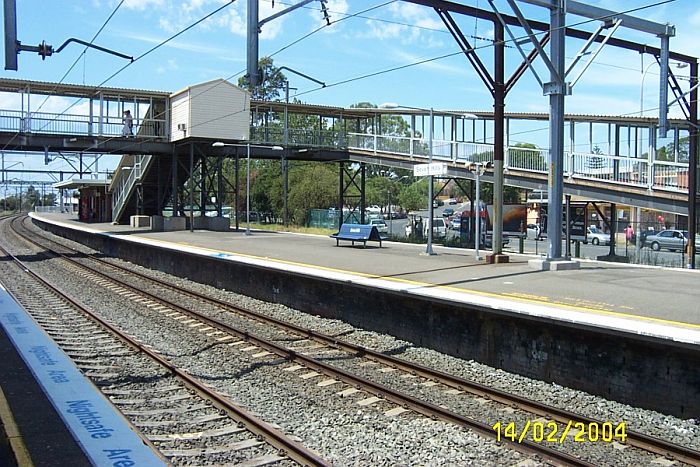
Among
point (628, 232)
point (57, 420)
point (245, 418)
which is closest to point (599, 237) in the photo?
point (628, 232)

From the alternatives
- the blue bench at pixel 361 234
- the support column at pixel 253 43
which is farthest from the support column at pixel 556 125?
the blue bench at pixel 361 234

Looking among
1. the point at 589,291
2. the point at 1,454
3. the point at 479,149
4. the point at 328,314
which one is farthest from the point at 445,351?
the point at 479,149

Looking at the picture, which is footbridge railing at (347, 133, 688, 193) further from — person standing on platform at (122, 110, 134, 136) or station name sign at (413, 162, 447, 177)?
person standing on platform at (122, 110, 134, 136)

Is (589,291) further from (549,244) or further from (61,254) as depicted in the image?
(61,254)

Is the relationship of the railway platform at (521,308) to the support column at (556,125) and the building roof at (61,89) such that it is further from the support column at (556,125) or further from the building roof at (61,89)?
the building roof at (61,89)

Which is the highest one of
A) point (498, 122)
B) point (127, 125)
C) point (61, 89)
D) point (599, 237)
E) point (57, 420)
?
point (61, 89)

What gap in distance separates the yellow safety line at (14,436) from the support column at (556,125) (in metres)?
11.9

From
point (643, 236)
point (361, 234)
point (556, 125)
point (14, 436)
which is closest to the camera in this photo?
point (14, 436)

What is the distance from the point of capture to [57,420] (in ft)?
21.4

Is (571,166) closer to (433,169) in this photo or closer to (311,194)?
(433,169)

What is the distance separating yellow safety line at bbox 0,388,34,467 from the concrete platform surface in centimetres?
669

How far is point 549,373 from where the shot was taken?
954cm

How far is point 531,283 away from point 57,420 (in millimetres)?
9460
